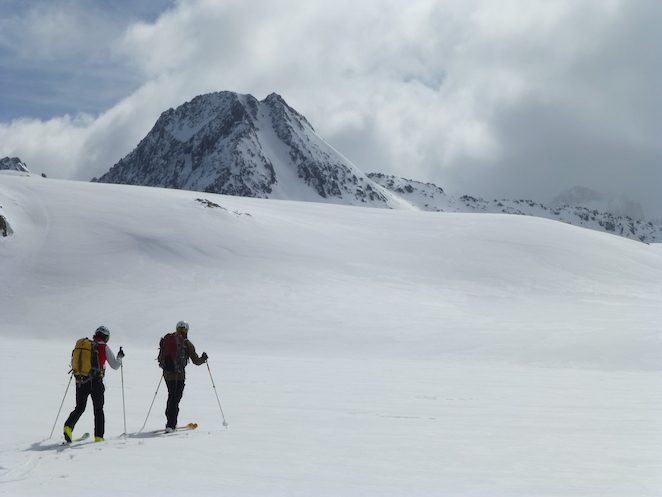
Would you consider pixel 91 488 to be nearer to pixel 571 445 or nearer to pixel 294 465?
pixel 294 465

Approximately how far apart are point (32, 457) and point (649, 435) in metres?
10.5

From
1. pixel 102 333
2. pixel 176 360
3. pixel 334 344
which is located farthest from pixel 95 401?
pixel 334 344

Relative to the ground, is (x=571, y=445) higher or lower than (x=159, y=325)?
lower

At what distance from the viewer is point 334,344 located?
28.4 meters

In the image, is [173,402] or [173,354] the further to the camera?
[173,354]

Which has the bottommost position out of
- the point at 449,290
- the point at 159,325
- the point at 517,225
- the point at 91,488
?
the point at 91,488

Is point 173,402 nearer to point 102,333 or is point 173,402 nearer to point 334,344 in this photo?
point 102,333

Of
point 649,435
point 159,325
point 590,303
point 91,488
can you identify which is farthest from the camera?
point 590,303

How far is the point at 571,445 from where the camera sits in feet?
34.9

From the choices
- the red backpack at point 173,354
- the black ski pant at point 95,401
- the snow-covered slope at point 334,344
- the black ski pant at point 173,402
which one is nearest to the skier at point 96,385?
the black ski pant at point 95,401

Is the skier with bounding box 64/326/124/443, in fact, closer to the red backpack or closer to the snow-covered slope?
the snow-covered slope

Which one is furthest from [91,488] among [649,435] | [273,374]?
[273,374]

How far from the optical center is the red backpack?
11992 millimetres

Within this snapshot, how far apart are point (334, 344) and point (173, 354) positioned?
16793 mm
